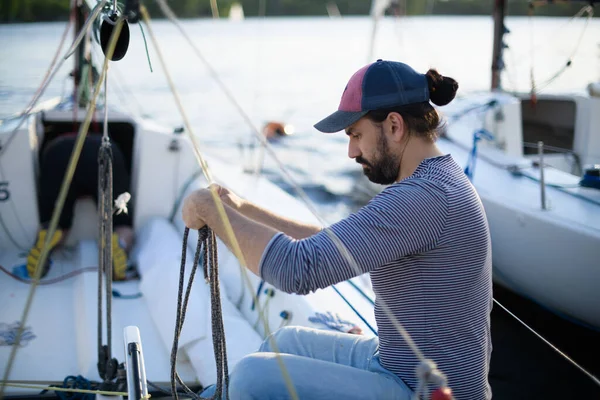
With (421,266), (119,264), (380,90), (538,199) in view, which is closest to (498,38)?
(538,199)

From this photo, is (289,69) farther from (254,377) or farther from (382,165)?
(254,377)

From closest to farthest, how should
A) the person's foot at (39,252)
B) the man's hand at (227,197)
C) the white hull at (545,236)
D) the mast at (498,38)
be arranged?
the man's hand at (227,197) < the person's foot at (39,252) < the white hull at (545,236) < the mast at (498,38)

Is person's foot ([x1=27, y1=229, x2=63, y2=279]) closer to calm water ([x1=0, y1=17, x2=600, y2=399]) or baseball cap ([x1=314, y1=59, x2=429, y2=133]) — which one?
calm water ([x1=0, y1=17, x2=600, y2=399])

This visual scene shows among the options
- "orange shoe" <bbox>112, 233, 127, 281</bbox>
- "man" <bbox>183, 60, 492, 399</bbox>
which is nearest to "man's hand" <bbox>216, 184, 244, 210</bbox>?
"man" <bbox>183, 60, 492, 399</bbox>

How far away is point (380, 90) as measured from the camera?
61.3 inches

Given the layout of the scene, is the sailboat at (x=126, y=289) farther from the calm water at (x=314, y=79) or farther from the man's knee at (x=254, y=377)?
the calm water at (x=314, y=79)

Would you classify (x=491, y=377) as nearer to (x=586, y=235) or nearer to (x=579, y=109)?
(x=586, y=235)

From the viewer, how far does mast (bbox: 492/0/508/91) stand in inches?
248

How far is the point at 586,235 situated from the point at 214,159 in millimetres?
2611

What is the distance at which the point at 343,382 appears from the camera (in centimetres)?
149

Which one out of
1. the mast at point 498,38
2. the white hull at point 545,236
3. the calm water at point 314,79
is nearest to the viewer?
the white hull at point 545,236

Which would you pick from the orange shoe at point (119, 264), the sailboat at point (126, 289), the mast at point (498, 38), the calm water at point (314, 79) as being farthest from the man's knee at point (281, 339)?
the mast at point (498, 38)

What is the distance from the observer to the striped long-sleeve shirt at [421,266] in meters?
1.39

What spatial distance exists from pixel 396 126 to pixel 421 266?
34cm
